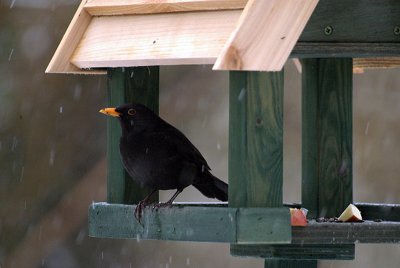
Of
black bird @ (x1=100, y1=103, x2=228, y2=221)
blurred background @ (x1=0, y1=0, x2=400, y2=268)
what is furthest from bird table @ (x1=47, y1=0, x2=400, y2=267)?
blurred background @ (x1=0, y1=0, x2=400, y2=268)

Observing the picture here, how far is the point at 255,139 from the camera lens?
16.2ft

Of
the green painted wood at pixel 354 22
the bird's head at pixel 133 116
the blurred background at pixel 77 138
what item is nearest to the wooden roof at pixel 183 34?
the bird's head at pixel 133 116

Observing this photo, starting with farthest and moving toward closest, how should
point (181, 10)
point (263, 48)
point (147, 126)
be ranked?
point (147, 126) < point (181, 10) < point (263, 48)

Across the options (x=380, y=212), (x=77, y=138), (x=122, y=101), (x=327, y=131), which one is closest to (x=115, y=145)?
(x=122, y=101)

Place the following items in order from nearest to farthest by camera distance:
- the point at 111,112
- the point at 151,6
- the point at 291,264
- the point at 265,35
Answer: the point at 265,35 → the point at 151,6 → the point at 111,112 → the point at 291,264

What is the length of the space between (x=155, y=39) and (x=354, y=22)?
869 millimetres

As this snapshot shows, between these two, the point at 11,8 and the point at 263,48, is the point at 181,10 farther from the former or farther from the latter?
the point at 11,8

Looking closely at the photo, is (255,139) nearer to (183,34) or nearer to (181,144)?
(183,34)

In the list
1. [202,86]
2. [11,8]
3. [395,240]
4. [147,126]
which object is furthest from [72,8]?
[395,240]

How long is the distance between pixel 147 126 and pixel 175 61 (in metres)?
0.70

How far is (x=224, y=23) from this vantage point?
4980 mm

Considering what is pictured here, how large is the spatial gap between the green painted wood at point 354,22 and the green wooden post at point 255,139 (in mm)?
451

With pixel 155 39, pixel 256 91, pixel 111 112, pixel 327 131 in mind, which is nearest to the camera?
pixel 256 91

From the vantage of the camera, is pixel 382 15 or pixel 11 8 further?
pixel 11 8
